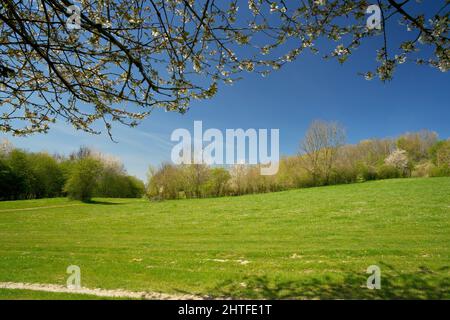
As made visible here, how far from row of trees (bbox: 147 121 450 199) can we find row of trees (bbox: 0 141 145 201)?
12.4 metres

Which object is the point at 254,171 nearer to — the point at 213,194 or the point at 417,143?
the point at 213,194

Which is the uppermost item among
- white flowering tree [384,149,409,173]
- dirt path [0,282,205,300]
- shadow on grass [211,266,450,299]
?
white flowering tree [384,149,409,173]

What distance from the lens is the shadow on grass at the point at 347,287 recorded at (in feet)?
20.2

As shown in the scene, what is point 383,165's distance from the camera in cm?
5625

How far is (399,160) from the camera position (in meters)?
59.5

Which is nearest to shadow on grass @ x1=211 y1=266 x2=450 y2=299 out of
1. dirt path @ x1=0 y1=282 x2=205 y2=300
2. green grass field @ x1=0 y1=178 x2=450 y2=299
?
green grass field @ x1=0 y1=178 x2=450 y2=299

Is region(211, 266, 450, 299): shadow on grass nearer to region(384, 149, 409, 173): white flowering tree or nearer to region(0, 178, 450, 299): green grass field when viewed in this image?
region(0, 178, 450, 299): green grass field

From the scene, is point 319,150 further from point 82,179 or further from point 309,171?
point 82,179

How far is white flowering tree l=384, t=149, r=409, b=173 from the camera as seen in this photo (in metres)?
58.4

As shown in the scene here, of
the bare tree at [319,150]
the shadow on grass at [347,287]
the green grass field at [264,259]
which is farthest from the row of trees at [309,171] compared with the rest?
the shadow on grass at [347,287]

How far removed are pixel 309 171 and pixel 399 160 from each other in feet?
67.4

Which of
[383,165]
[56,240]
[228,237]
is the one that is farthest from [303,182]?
[56,240]

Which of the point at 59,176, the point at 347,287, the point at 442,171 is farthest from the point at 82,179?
the point at 442,171
